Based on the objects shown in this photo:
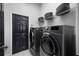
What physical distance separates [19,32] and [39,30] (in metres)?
1.03

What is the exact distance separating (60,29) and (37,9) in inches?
76.5

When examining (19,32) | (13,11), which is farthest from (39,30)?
(13,11)

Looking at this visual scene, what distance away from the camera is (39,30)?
1.42 meters

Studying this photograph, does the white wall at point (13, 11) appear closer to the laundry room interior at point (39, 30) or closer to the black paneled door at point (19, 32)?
the laundry room interior at point (39, 30)

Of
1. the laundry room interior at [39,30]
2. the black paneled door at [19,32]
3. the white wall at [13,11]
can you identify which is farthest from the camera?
the black paneled door at [19,32]

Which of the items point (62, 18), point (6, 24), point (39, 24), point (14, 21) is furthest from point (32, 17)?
point (62, 18)

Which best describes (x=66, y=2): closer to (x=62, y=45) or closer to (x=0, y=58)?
(x=62, y=45)

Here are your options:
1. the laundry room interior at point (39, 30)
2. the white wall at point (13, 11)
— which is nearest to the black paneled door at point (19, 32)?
the laundry room interior at point (39, 30)

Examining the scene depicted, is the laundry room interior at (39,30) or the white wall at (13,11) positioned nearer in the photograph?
the laundry room interior at (39,30)

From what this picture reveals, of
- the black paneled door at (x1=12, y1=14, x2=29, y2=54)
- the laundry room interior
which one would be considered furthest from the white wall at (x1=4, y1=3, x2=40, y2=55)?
the black paneled door at (x1=12, y1=14, x2=29, y2=54)

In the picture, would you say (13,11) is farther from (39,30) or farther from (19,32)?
(39,30)

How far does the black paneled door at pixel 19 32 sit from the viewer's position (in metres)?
1.90

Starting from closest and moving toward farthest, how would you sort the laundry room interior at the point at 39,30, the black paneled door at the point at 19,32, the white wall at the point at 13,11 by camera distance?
the laundry room interior at the point at 39,30, the white wall at the point at 13,11, the black paneled door at the point at 19,32

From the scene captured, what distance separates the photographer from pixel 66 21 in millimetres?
1391
